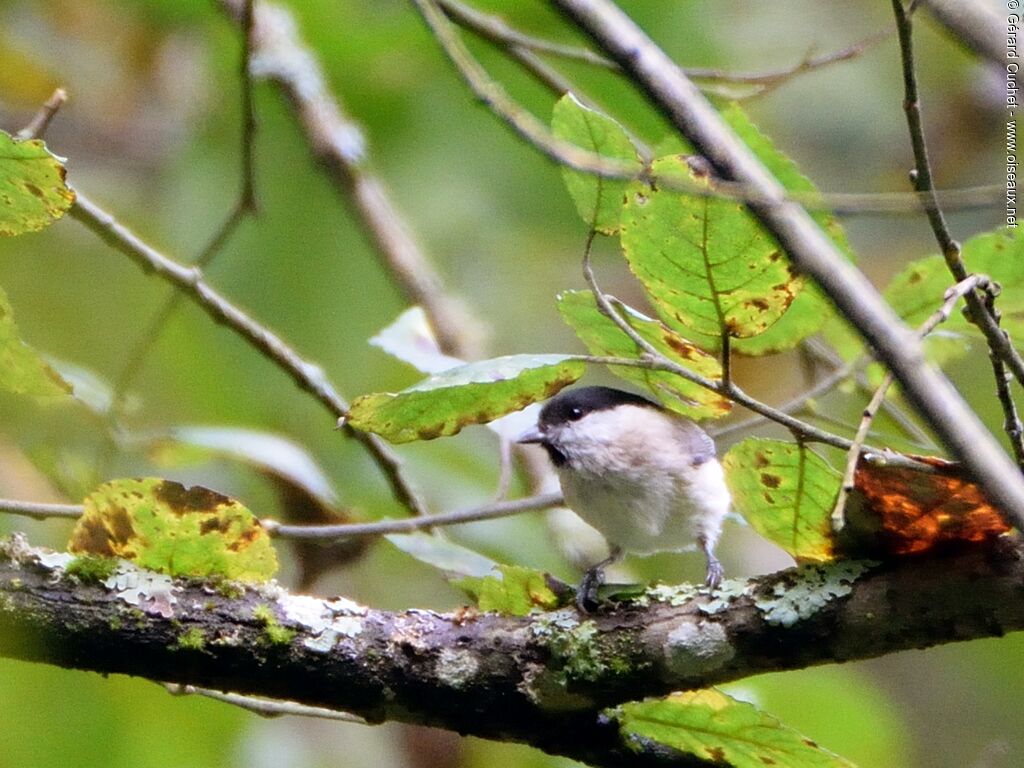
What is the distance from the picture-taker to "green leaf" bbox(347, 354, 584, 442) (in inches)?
45.3

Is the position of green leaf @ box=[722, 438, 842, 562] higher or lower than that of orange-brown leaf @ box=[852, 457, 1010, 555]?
higher

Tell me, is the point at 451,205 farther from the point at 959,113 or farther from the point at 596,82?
the point at 959,113

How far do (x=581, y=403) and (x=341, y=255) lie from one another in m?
0.81

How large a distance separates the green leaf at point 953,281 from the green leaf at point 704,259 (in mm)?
333

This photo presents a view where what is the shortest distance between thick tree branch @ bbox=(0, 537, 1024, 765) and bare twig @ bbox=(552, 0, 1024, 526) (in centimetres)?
34

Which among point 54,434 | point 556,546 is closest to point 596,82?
point 556,546

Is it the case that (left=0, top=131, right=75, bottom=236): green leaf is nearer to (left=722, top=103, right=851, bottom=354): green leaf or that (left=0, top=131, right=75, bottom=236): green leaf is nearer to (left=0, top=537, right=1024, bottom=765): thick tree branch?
(left=0, top=537, right=1024, bottom=765): thick tree branch

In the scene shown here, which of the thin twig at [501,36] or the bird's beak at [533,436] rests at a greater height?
the thin twig at [501,36]

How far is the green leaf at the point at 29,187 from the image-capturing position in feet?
3.65

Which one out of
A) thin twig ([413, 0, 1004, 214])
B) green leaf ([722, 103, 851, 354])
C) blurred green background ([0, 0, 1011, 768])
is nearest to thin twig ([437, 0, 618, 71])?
blurred green background ([0, 0, 1011, 768])

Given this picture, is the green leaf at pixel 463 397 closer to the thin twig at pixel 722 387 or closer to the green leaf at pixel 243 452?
the thin twig at pixel 722 387

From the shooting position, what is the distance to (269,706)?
1.50m

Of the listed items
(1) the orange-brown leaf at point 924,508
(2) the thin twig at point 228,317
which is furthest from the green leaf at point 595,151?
(2) the thin twig at point 228,317

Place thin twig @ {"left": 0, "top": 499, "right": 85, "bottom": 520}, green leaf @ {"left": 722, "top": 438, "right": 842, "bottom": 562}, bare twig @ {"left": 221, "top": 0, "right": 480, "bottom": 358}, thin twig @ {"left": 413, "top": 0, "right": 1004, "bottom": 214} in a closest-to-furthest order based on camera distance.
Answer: thin twig @ {"left": 413, "top": 0, "right": 1004, "bottom": 214}, green leaf @ {"left": 722, "top": 438, "right": 842, "bottom": 562}, thin twig @ {"left": 0, "top": 499, "right": 85, "bottom": 520}, bare twig @ {"left": 221, "top": 0, "right": 480, "bottom": 358}
